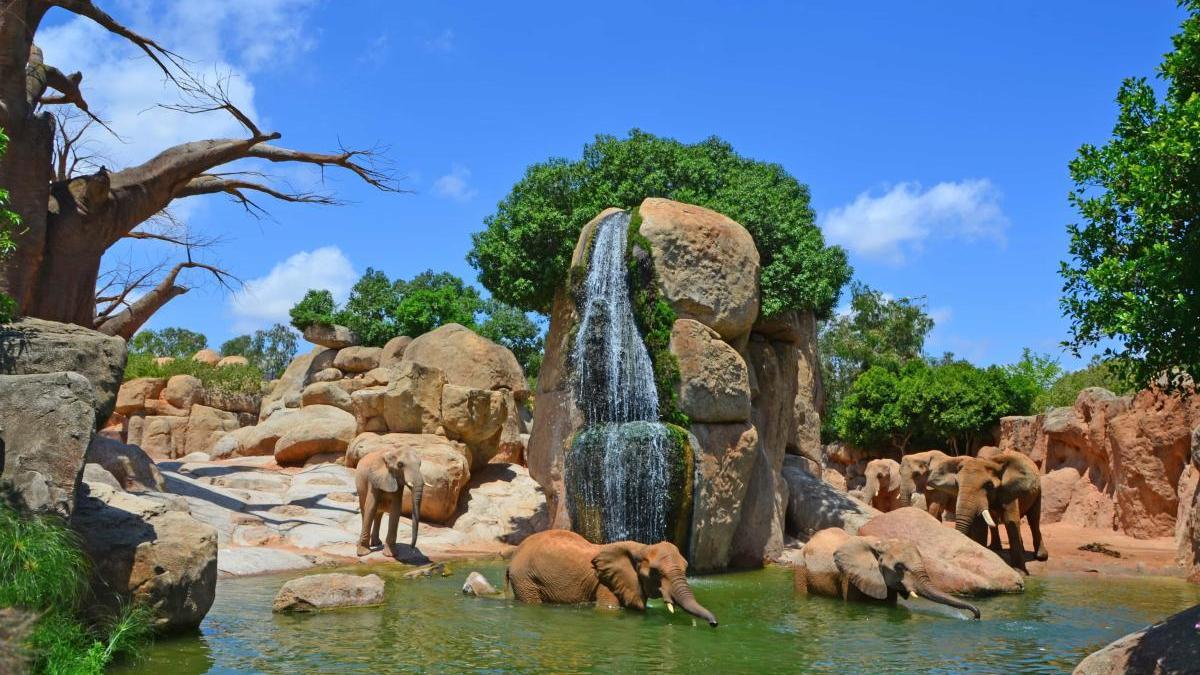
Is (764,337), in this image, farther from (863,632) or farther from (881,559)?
(863,632)

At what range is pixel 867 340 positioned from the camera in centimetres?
5438

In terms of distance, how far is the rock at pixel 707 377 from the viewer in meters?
19.5

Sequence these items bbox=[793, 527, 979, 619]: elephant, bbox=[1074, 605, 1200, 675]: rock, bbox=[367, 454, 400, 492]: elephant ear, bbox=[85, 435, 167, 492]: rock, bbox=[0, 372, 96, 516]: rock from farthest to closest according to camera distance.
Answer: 1. bbox=[367, 454, 400, 492]: elephant ear
2. bbox=[85, 435, 167, 492]: rock
3. bbox=[793, 527, 979, 619]: elephant
4. bbox=[0, 372, 96, 516]: rock
5. bbox=[1074, 605, 1200, 675]: rock

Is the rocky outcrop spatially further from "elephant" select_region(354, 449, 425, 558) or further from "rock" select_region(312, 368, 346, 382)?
"rock" select_region(312, 368, 346, 382)

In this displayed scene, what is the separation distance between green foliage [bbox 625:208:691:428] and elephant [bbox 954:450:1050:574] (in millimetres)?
5263

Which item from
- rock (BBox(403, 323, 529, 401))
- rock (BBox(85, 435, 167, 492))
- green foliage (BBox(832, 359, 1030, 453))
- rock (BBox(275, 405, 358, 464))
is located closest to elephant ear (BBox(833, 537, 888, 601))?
rock (BBox(85, 435, 167, 492))

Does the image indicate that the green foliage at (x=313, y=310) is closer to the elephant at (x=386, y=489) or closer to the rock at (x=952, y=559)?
the elephant at (x=386, y=489)

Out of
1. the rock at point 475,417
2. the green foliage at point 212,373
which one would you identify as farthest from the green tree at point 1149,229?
the green foliage at point 212,373

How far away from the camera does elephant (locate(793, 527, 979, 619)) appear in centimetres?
1338

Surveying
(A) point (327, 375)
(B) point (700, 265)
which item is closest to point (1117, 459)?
(B) point (700, 265)

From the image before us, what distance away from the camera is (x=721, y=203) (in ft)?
80.5

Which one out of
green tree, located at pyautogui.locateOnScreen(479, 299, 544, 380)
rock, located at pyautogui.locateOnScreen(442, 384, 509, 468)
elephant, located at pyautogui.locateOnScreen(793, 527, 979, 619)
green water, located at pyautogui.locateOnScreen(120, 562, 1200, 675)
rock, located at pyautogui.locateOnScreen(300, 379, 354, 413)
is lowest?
green water, located at pyautogui.locateOnScreen(120, 562, 1200, 675)

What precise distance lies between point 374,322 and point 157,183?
815 inches

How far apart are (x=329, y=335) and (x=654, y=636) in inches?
1277
